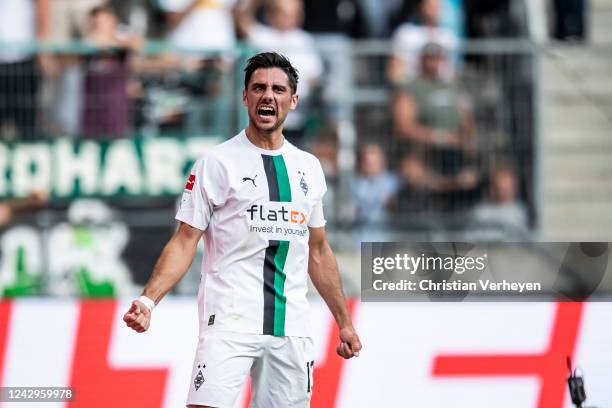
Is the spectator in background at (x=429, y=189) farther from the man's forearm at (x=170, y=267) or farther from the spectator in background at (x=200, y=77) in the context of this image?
the man's forearm at (x=170, y=267)

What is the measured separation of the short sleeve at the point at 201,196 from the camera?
5.70 m

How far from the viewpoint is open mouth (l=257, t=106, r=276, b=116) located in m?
5.71

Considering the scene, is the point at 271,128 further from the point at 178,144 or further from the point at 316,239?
the point at 178,144

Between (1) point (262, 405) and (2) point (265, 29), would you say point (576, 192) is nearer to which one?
(2) point (265, 29)

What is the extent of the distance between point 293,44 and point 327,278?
5.94 metres

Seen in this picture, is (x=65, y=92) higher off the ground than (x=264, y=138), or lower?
higher

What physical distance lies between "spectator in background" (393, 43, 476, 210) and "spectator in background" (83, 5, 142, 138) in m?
2.32

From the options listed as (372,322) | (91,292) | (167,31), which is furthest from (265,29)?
(372,322)

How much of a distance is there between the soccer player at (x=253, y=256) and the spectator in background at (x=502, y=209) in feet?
18.9

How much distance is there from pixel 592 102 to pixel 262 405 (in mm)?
7675

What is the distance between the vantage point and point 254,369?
584 cm

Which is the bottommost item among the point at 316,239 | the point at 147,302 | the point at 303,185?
the point at 147,302

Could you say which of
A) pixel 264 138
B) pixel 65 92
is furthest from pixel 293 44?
pixel 264 138

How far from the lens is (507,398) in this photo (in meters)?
7.04
